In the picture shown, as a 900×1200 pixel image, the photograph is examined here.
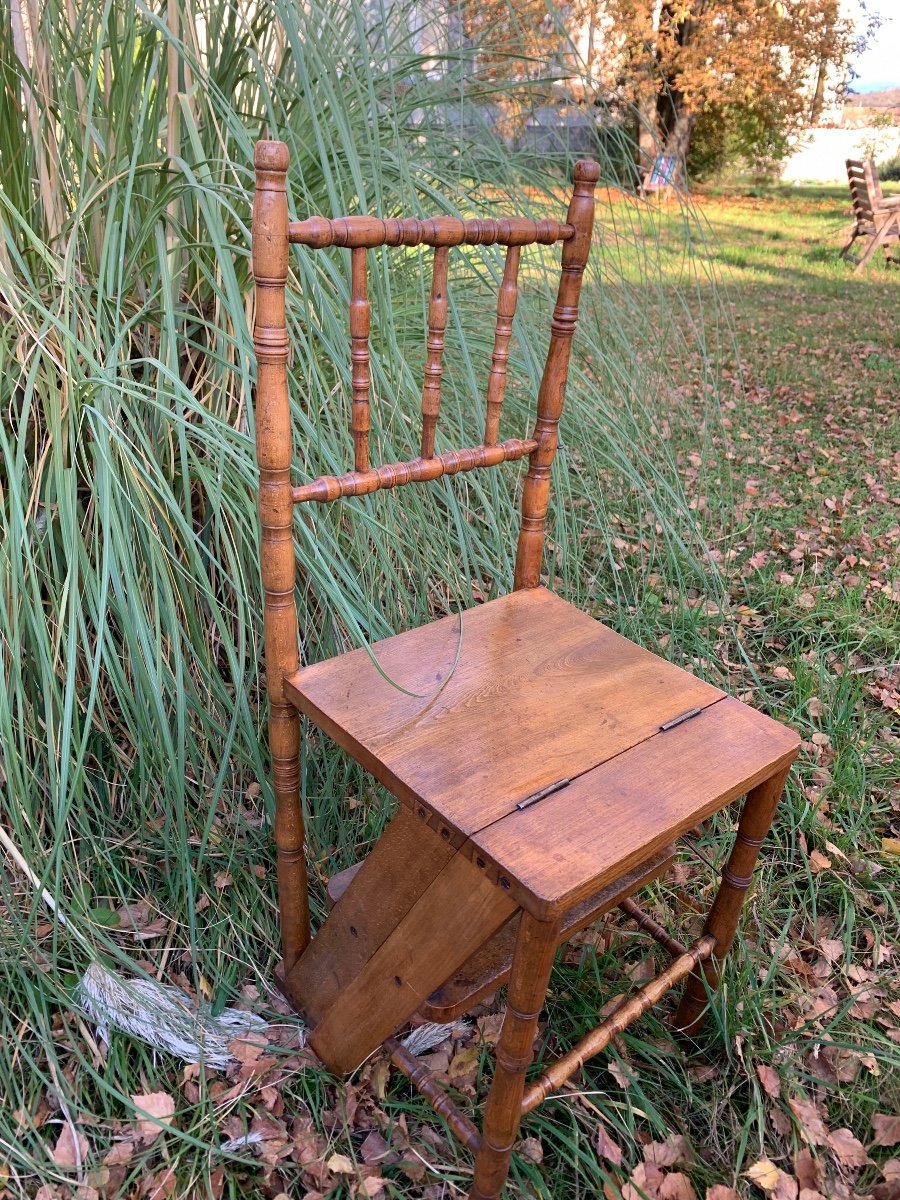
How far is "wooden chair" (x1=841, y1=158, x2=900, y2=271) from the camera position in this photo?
6.35m

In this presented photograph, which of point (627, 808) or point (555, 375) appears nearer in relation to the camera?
point (627, 808)

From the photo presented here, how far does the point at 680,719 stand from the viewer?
44.5 inches

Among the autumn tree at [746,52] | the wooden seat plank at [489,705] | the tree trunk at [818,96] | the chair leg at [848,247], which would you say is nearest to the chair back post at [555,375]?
the wooden seat plank at [489,705]

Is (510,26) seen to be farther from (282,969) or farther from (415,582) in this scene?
(282,969)

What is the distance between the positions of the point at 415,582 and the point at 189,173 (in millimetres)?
808

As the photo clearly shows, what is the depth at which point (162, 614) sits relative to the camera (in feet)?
4.78

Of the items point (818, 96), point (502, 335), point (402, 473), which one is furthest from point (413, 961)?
point (818, 96)

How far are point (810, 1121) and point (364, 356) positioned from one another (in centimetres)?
128

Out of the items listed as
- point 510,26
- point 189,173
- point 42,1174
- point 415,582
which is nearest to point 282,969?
point 42,1174

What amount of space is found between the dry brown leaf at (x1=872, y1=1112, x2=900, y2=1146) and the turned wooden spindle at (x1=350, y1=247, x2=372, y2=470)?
4.05ft

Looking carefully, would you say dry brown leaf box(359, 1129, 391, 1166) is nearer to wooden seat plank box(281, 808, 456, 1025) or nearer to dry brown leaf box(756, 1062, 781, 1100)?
wooden seat plank box(281, 808, 456, 1025)

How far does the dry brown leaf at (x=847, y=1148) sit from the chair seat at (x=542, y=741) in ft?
2.03

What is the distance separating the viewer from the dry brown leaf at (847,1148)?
1.23 m

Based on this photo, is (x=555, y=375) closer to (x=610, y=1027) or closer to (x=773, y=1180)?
(x=610, y=1027)
